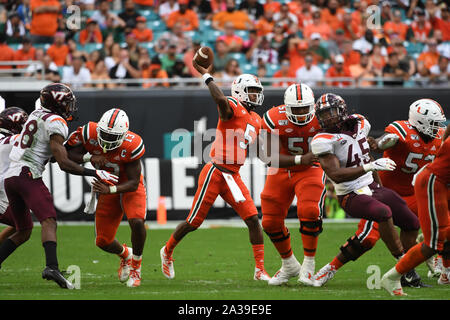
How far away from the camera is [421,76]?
46.3ft

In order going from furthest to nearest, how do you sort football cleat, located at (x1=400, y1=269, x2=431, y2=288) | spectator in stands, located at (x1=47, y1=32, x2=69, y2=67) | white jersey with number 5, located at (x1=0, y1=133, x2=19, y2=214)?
spectator in stands, located at (x1=47, y1=32, x2=69, y2=67) < white jersey with number 5, located at (x1=0, y1=133, x2=19, y2=214) < football cleat, located at (x1=400, y1=269, x2=431, y2=288)

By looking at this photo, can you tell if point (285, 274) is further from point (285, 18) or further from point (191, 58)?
point (285, 18)

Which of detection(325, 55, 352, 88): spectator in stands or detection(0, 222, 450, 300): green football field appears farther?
detection(325, 55, 352, 88): spectator in stands

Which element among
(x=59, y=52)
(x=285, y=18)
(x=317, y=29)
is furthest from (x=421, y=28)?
(x=59, y=52)

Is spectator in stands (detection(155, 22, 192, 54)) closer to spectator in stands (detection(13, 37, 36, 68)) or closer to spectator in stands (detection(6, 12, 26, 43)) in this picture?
spectator in stands (detection(13, 37, 36, 68))

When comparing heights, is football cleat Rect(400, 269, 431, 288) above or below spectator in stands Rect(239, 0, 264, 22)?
below

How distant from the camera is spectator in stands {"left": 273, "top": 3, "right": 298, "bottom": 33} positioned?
50.1ft

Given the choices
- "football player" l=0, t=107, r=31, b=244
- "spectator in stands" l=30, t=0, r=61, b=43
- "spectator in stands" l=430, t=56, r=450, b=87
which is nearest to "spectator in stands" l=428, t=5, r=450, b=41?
"spectator in stands" l=430, t=56, r=450, b=87

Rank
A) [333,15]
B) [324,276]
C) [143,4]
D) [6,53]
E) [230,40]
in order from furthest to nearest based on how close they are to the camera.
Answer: [143,4], [333,15], [230,40], [6,53], [324,276]

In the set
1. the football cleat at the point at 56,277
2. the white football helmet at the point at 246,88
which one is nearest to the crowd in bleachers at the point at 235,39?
the white football helmet at the point at 246,88

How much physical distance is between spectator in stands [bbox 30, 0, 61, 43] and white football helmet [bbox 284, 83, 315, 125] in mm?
8646

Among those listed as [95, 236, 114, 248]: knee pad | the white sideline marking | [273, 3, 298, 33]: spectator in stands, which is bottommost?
the white sideline marking

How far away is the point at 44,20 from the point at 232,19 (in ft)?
12.2

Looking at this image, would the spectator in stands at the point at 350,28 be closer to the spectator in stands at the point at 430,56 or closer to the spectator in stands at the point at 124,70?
the spectator in stands at the point at 430,56
